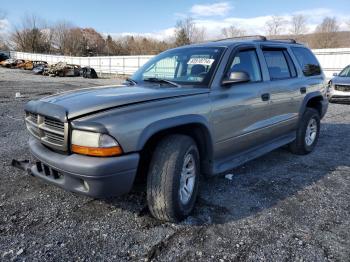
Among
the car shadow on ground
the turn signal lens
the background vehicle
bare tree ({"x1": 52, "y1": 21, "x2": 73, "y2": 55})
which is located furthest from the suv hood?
bare tree ({"x1": 52, "y1": 21, "x2": 73, "y2": 55})

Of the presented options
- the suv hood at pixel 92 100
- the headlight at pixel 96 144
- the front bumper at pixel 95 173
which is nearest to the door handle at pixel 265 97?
the suv hood at pixel 92 100

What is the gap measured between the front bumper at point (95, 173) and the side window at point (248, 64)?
188 cm

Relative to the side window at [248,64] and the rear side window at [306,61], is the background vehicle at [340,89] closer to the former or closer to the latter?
the rear side window at [306,61]

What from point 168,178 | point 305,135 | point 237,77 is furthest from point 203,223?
point 305,135

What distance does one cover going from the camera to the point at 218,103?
3.43m

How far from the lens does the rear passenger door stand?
4395 mm

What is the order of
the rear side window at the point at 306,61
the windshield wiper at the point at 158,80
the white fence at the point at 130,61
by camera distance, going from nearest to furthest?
the windshield wiper at the point at 158,80 < the rear side window at the point at 306,61 < the white fence at the point at 130,61

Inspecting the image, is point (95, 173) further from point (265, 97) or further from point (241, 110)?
point (265, 97)

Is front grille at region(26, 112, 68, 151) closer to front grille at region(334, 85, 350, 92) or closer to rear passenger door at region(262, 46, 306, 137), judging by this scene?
rear passenger door at region(262, 46, 306, 137)

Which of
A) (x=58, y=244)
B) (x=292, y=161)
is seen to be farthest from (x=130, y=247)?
(x=292, y=161)

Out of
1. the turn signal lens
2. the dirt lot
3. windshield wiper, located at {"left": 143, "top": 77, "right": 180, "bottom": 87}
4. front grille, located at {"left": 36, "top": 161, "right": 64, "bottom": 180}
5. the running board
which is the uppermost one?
windshield wiper, located at {"left": 143, "top": 77, "right": 180, "bottom": 87}

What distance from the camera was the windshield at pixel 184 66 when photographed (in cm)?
360

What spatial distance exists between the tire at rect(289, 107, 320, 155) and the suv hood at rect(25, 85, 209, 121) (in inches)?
105

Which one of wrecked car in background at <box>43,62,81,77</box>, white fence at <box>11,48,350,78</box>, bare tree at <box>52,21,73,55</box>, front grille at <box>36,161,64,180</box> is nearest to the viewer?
front grille at <box>36,161,64,180</box>
